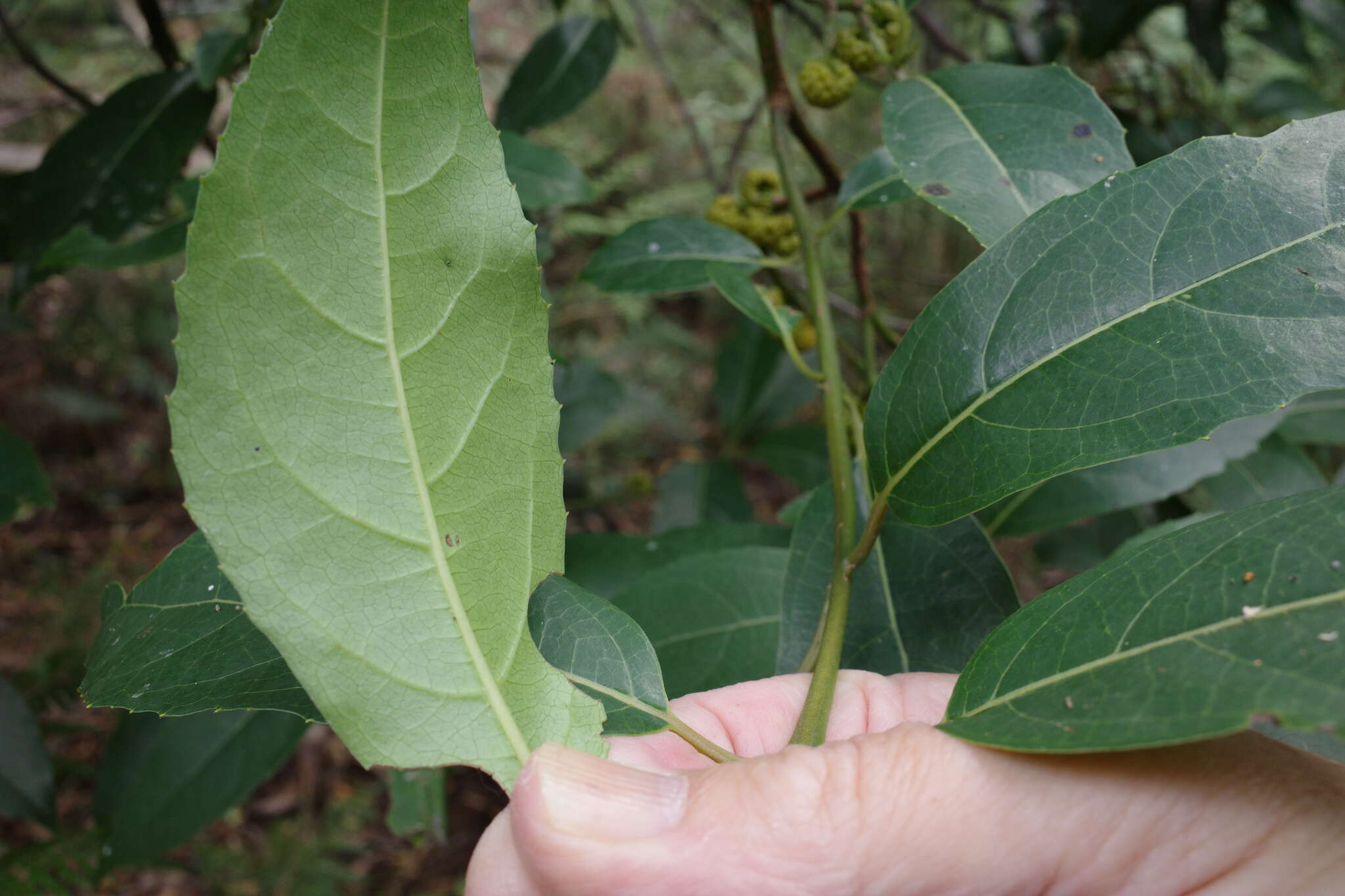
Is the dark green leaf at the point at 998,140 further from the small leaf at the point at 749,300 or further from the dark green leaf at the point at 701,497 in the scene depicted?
the dark green leaf at the point at 701,497

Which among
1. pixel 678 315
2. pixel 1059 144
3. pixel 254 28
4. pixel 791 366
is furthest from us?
pixel 678 315

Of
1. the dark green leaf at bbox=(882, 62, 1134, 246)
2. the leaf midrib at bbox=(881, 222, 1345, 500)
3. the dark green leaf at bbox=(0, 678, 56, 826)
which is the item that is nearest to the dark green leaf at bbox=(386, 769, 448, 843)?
the dark green leaf at bbox=(0, 678, 56, 826)

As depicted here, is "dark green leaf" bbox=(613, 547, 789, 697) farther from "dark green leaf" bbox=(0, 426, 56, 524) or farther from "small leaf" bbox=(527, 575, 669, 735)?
"dark green leaf" bbox=(0, 426, 56, 524)

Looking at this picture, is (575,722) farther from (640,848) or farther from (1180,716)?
(1180,716)

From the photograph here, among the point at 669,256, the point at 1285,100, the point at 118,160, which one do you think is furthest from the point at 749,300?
the point at 1285,100

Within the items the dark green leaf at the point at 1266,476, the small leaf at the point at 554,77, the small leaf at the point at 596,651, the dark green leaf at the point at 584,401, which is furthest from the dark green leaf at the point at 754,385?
the small leaf at the point at 596,651

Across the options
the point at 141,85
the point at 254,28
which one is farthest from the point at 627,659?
the point at 141,85
